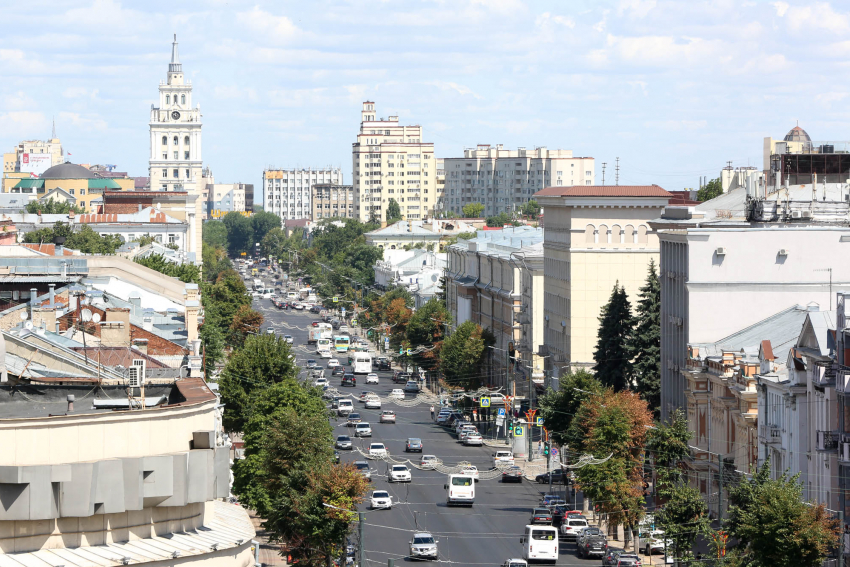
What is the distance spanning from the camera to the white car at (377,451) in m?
85.4

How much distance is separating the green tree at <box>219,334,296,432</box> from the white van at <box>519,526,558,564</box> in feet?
62.5

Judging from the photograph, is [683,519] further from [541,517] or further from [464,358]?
[464,358]

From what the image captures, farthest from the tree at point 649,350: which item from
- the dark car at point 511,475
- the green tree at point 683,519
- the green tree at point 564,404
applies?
the green tree at point 683,519

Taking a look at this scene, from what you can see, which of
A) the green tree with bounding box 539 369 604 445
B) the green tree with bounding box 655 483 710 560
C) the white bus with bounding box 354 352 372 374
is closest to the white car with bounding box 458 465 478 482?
the green tree with bounding box 539 369 604 445

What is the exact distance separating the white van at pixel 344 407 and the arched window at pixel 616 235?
73.8ft

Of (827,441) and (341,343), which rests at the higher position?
(827,441)

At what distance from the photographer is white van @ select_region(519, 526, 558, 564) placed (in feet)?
186

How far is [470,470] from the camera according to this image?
7925 cm

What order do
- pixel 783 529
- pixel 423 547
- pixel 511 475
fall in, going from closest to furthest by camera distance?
1. pixel 783 529
2. pixel 423 547
3. pixel 511 475

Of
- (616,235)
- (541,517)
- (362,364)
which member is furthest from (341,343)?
(541,517)

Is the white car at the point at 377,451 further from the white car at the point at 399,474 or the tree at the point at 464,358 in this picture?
the tree at the point at 464,358

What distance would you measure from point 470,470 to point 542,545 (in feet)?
74.1

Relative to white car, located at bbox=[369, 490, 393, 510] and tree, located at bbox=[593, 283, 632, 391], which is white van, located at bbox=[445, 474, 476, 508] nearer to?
white car, located at bbox=[369, 490, 393, 510]

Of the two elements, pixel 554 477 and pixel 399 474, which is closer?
pixel 399 474
